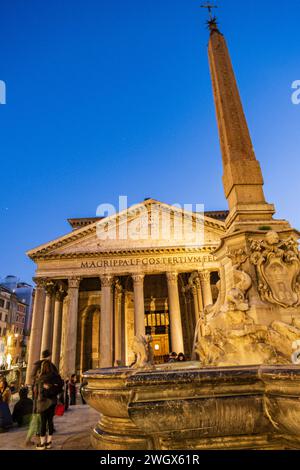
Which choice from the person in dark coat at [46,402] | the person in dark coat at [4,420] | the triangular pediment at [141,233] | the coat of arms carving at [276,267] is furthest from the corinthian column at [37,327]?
the coat of arms carving at [276,267]

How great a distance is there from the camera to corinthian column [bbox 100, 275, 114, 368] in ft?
65.9

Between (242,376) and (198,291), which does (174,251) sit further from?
(242,376)

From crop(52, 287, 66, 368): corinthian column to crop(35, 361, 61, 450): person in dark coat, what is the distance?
1912cm

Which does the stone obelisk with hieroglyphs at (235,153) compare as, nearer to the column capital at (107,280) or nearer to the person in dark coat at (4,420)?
the person in dark coat at (4,420)

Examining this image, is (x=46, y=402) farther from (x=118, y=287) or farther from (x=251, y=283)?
(x=118, y=287)

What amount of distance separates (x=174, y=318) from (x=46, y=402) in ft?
56.1

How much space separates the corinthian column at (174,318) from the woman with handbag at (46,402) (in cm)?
1635

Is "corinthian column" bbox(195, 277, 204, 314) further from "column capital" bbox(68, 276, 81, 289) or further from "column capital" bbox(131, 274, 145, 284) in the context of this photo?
"column capital" bbox(68, 276, 81, 289)

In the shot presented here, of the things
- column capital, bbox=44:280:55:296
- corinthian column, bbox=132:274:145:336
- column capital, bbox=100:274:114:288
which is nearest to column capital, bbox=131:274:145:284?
corinthian column, bbox=132:274:145:336

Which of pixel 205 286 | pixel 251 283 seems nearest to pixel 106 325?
pixel 205 286

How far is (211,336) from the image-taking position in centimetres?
434
